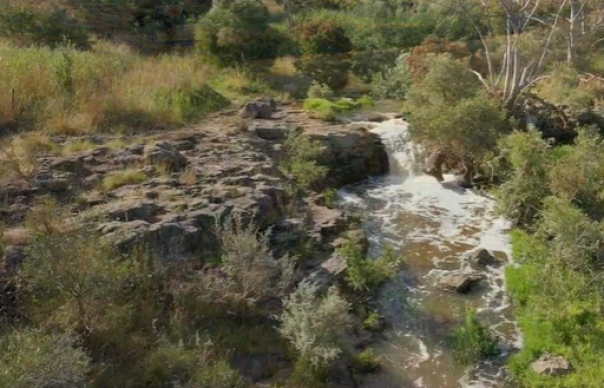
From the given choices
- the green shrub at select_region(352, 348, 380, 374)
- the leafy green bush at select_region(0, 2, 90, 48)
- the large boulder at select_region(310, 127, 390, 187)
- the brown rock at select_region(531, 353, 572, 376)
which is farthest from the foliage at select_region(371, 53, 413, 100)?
the green shrub at select_region(352, 348, 380, 374)

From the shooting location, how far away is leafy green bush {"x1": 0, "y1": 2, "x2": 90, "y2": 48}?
1616 cm

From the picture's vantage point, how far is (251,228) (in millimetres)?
6930

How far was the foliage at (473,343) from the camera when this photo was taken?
6.77m

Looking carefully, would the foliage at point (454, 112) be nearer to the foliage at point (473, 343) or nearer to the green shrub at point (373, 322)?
the foliage at point (473, 343)

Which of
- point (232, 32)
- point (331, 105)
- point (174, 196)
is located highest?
point (232, 32)

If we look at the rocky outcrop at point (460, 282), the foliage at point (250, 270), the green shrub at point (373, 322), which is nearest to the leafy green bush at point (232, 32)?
the rocky outcrop at point (460, 282)

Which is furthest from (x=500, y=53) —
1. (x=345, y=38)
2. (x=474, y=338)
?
(x=474, y=338)

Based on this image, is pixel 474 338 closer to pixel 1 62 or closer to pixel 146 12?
pixel 1 62

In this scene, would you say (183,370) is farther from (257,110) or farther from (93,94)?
(257,110)

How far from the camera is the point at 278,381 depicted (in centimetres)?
605

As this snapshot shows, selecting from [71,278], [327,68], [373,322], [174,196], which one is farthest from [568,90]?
[71,278]

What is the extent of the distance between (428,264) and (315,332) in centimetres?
341

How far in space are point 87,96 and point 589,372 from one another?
9691 millimetres

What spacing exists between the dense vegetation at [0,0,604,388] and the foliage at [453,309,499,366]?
3 cm
